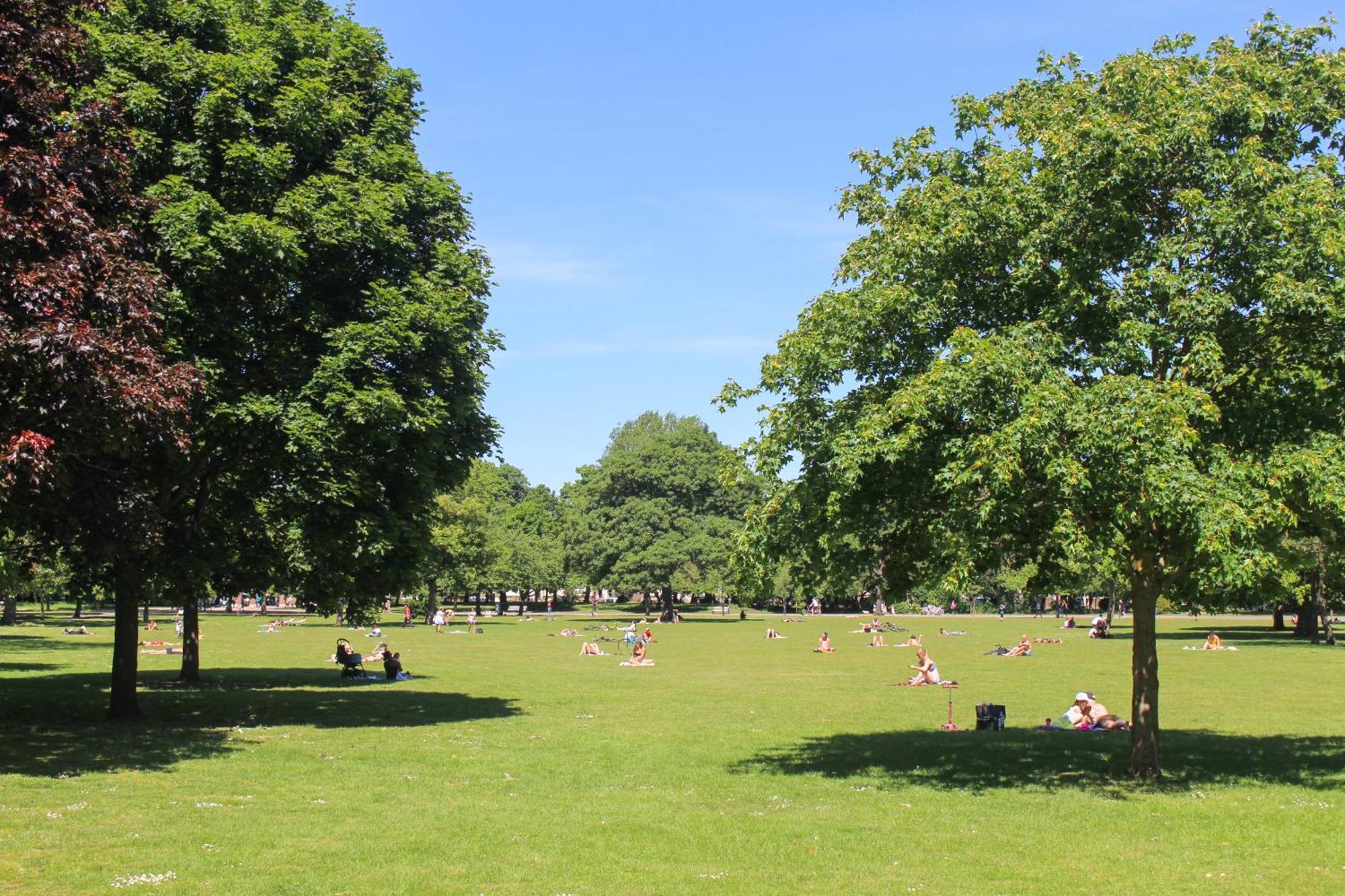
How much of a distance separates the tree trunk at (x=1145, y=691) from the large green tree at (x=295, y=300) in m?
14.1

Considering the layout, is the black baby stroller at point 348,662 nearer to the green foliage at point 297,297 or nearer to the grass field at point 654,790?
the grass field at point 654,790

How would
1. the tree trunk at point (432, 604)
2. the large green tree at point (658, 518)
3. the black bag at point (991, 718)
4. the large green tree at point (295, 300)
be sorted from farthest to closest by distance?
1. the large green tree at point (658, 518)
2. the tree trunk at point (432, 604)
3. the black bag at point (991, 718)
4. the large green tree at point (295, 300)

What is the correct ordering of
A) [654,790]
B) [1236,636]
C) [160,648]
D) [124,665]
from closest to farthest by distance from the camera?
[654,790], [124,665], [160,648], [1236,636]

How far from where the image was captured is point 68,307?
16.1 m

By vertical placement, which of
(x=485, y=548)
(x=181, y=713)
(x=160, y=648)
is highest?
(x=485, y=548)

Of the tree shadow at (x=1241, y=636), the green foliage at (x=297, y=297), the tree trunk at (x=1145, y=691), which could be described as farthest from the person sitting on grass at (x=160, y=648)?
the tree trunk at (x=1145, y=691)

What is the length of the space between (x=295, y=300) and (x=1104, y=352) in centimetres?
1642

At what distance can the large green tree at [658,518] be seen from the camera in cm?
9575

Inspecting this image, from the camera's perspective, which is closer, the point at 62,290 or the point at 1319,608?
the point at 62,290

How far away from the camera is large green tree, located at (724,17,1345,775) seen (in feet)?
50.1

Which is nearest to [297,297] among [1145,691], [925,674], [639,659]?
[1145,691]

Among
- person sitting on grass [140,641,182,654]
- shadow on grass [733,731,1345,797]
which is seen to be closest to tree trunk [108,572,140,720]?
shadow on grass [733,731,1345,797]

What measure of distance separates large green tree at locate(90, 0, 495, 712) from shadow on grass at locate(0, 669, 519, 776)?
211 centimetres

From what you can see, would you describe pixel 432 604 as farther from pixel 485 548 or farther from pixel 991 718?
pixel 991 718
